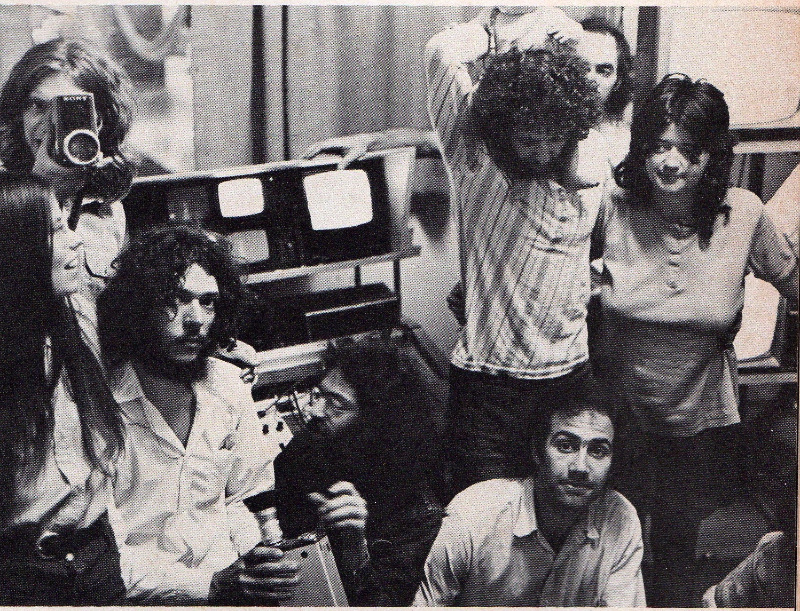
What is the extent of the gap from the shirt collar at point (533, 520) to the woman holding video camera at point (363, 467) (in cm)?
23

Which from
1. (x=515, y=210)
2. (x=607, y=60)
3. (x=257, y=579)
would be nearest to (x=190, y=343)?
(x=257, y=579)

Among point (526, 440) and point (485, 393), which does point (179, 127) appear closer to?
point (485, 393)

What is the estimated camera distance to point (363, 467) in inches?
93.2

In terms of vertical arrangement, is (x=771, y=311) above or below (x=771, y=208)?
below

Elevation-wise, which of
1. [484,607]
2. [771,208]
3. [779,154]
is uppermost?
[779,154]

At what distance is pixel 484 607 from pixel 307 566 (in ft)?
1.66

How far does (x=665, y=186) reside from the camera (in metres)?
2.38

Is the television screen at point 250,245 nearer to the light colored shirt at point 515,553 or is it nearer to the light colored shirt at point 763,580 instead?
the light colored shirt at point 515,553

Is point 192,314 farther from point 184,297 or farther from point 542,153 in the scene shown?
point 542,153

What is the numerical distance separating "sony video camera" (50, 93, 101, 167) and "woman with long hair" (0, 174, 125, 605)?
108mm

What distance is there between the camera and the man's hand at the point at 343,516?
7.76 ft

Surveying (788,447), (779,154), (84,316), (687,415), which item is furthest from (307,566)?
(779,154)

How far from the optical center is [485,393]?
2.38 m

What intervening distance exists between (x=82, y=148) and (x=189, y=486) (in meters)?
0.95
